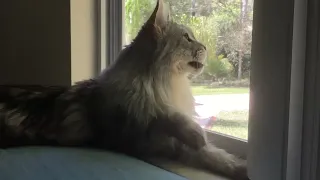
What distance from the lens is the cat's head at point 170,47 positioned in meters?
1.20

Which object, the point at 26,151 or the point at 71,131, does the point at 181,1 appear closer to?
the point at 71,131

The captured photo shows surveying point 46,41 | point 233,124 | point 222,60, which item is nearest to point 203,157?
point 233,124

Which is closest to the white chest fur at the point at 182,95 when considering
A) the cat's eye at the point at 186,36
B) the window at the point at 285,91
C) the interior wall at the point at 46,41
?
the cat's eye at the point at 186,36

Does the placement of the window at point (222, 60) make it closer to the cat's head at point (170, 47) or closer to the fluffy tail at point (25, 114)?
the cat's head at point (170, 47)

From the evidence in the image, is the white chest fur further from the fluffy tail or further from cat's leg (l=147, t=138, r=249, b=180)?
the fluffy tail

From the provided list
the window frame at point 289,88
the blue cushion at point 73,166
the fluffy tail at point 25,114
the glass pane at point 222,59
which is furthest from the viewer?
the fluffy tail at point 25,114

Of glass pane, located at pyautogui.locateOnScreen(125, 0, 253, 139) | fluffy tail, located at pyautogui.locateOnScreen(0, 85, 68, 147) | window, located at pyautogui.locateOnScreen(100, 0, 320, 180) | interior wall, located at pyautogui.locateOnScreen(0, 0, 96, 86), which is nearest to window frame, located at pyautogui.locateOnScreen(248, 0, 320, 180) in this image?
window, located at pyautogui.locateOnScreen(100, 0, 320, 180)

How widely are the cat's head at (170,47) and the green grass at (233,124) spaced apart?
15cm

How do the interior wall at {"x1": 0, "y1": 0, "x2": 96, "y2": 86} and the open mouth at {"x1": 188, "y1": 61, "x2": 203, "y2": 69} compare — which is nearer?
the open mouth at {"x1": 188, "y1": 61, "x2": 203, "y2": 69}

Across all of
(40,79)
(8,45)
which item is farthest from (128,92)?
(8,45)

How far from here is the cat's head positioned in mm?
1201

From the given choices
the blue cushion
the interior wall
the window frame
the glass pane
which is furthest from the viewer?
the interior wall

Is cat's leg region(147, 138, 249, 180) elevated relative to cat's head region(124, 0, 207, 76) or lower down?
lower down

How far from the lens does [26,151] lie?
1260 millimetres
